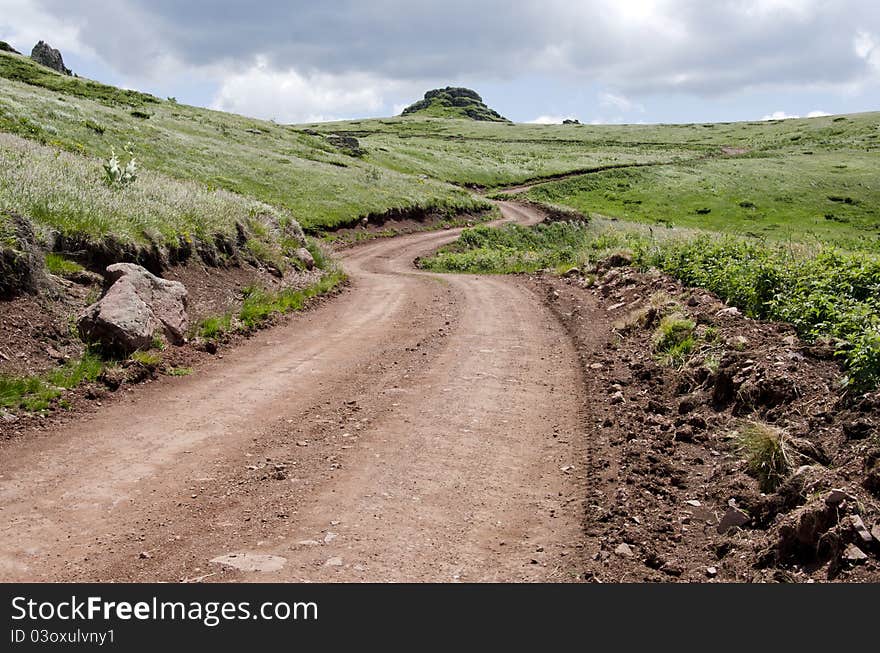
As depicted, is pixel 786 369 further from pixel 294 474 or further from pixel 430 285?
pixel 430 285

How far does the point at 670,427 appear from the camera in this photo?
882cm

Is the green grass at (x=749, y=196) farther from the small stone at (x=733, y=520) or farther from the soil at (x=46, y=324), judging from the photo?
the soil at (x=46, y=324)

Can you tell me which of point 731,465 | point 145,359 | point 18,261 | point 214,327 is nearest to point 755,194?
point 214,327

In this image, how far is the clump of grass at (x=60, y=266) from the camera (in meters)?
12.0

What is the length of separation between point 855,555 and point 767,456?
195 centimetres

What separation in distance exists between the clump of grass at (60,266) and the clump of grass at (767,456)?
37.9ft

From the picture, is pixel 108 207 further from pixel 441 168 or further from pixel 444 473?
pixel 441 168

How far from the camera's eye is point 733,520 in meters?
6.07

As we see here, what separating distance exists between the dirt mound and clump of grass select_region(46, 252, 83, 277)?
9.62m

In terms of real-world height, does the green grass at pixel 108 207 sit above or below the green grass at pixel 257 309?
above

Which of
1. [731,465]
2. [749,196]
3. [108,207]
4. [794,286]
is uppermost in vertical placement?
[749,196]

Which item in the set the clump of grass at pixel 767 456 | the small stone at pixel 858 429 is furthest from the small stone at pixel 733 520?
the small stone at pixel 858 429

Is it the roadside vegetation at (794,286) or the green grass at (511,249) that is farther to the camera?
the green grass at (511,249)

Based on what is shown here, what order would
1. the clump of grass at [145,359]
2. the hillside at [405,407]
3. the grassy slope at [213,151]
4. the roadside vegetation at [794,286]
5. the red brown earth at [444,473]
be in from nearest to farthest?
the red brown earth at [444,473] → the hillside at [405,407] → the roadside vegetation at [794,286] → the clump of grass at [145,359] → the grassy slope at [213,151]
